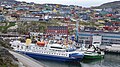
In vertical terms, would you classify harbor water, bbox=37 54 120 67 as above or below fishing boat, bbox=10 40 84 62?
below

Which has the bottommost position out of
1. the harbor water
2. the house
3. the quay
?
the harbor water

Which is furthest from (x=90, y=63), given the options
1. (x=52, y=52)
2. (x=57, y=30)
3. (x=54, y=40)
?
(x=57, y=30)

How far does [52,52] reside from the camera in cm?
1294

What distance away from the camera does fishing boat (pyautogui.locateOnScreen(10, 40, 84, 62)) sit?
12398mm

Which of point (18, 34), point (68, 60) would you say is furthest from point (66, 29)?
point (68, 60)

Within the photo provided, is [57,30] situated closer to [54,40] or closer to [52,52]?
[54,40]

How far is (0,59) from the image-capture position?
5.96m

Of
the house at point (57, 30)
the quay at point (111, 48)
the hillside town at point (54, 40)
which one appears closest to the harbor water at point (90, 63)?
the hillside town at point (54, 40)

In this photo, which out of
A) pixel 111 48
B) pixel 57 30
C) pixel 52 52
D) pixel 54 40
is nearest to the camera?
pixel 52 52

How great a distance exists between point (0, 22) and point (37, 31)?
3.63m

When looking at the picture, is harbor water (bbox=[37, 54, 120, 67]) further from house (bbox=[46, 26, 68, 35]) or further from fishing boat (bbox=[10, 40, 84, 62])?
house (bbox=[46, 26, 68, 35])

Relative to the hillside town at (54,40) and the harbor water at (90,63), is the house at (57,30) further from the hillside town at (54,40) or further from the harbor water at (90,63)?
the harbor water at (90,63)

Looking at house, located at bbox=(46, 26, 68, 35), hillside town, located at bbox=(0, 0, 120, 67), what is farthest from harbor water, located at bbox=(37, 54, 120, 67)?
house, located at bbox=(46, 26, 68, 35)

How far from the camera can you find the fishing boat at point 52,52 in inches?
488
